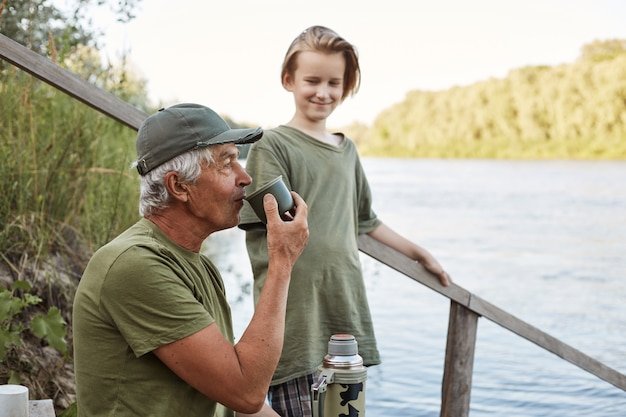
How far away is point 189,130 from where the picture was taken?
1710 mm

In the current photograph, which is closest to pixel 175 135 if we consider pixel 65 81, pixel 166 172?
pixel 166 172

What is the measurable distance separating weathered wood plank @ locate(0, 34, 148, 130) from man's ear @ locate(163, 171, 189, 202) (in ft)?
2.74

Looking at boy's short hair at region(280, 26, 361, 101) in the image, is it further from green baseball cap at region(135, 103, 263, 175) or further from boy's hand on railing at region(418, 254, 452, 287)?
green baseball cap at region(135, 103, 263, 175)

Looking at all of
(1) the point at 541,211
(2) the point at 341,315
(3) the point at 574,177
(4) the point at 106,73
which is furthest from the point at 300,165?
(3) the point at 574,177

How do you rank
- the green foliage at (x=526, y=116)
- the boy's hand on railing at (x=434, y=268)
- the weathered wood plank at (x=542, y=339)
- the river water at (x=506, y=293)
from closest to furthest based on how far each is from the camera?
the boy's hand on railing at (x=434, y=268)
the weathered wood plank at (x=542, y=339)
the river water at (x=506, y=293)
the green foliage at (x=526, y=116)

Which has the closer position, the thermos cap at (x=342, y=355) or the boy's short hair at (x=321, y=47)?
the thermos cap at (x=342, y=355)

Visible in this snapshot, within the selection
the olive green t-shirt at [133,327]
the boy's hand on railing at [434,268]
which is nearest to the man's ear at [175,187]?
the olive green t-shirt at [133,327]

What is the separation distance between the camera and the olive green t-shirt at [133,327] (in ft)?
5.11

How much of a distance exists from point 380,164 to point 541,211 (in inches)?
968

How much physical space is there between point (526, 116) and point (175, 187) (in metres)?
37.0

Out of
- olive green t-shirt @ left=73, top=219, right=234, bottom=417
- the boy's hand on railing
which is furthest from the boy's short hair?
olive green t-shirt @ left=73, top=219, right=234, bottom=417

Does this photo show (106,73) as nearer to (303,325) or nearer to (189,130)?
(303,325)

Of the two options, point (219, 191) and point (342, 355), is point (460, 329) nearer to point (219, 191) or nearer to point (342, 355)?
point (342, 355)

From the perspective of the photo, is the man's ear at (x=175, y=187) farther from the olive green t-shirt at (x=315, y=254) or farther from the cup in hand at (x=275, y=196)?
the olive green t-shirt at (x=315, y=254)
